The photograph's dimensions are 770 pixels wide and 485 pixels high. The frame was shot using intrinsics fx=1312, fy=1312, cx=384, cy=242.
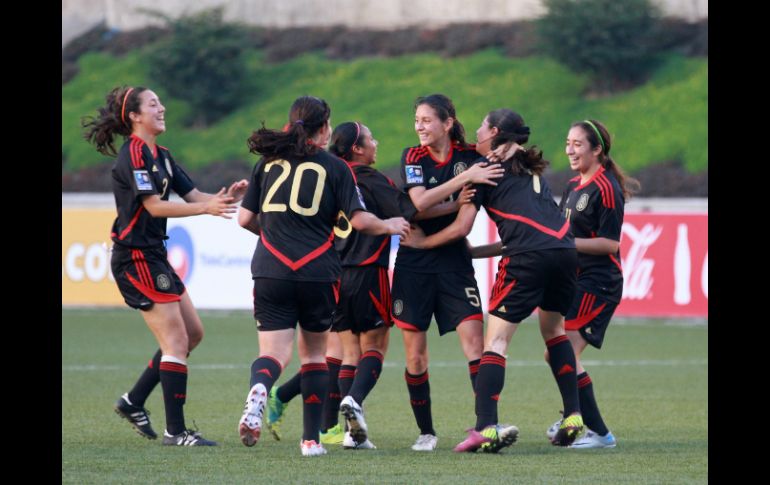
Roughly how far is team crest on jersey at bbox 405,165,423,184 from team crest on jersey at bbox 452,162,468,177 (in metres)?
0.23

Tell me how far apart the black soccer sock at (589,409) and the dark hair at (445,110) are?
5.36ft

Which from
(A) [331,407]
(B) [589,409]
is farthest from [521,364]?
(A) [331,407]

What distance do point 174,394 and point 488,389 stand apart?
1920mm

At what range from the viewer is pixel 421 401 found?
775 cm

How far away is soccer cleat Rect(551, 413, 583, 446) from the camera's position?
25.0ft

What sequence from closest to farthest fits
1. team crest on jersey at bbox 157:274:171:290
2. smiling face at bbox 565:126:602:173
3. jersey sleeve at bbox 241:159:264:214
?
jersey sleeve at bbox 241:159:264:214, team crest on jersey at bbox 157:274:171:290, smiling face at bbox 565:126:602:173

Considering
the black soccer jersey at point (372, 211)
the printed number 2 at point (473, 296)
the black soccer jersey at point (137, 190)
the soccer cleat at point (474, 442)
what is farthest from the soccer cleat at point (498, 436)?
the black soccer jersey at point (137, 190)

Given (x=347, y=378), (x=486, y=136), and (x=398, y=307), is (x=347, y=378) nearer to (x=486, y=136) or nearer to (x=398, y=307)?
(x=398, y=307)

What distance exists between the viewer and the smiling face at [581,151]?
8164 millimetres

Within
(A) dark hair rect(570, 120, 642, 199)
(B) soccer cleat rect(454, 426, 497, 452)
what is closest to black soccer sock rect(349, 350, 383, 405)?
(B) soccer cleat rect(454, 426, 497, 452)

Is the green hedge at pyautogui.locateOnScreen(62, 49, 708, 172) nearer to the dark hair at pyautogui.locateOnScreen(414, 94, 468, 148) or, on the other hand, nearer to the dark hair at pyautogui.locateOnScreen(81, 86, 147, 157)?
the dark hair at pyautogui.locateOnScreen(414, 94, 468, 148)

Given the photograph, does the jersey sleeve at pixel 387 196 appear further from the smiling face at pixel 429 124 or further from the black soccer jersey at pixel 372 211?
the smiling face at pixel 429 124

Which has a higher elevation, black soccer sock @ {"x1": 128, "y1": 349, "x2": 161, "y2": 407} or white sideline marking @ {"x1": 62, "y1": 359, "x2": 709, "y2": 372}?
black soccer sock @ {"x1": 128, "y1": 349, "x2": 161, "y2": 407}
